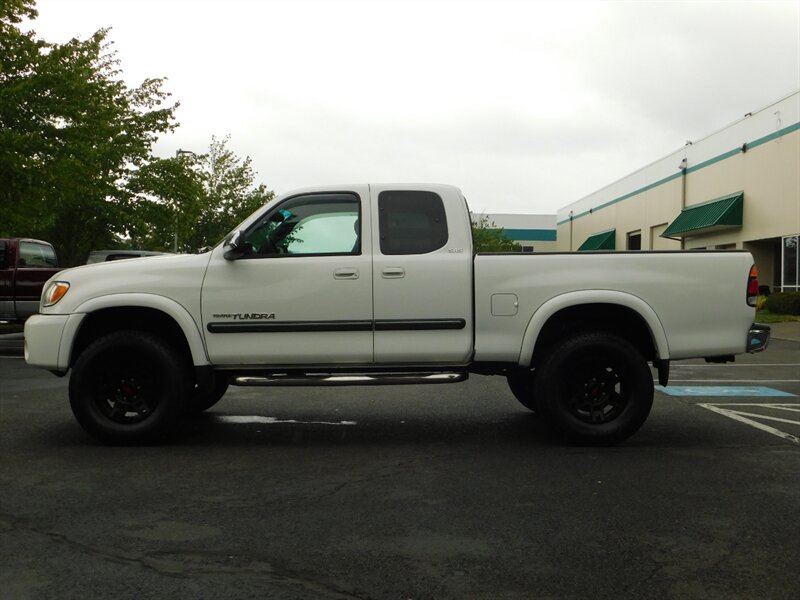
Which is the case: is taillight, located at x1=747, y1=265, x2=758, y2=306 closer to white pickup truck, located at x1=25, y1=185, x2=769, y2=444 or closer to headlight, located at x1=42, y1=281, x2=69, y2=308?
white pickup truck, located at x1=25, y1=185, x2=769, y2=444

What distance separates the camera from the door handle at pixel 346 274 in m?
7.00

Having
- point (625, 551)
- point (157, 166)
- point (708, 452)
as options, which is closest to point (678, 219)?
point (157, 166)

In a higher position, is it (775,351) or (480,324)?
(480,324)

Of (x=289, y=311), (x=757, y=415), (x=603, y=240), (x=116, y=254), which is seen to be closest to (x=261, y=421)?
(x=289, y=311)

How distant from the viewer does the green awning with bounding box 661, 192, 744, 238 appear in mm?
31422

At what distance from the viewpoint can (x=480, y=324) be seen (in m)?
6.97

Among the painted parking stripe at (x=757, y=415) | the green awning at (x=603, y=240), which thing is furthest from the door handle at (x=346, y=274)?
the green awning at (x=603, y=240)

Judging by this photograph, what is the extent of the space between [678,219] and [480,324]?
32.1 m

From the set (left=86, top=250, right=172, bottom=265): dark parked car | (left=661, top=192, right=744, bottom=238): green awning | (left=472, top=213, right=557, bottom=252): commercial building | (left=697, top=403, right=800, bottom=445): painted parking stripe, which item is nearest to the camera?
(left=697, top=403, right=800, bottom=445): painted parking stripe

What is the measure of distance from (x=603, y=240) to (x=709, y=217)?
15941 mm

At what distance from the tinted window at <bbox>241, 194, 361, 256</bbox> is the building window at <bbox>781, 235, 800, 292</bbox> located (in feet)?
79.5

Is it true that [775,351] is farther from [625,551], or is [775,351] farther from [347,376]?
[625,551]

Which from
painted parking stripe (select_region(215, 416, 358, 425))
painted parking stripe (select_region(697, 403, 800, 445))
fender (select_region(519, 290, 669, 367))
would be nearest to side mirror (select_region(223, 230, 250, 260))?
painted parking stripe (select_region(215, 416, 358, 425))

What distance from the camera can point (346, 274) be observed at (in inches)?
275
